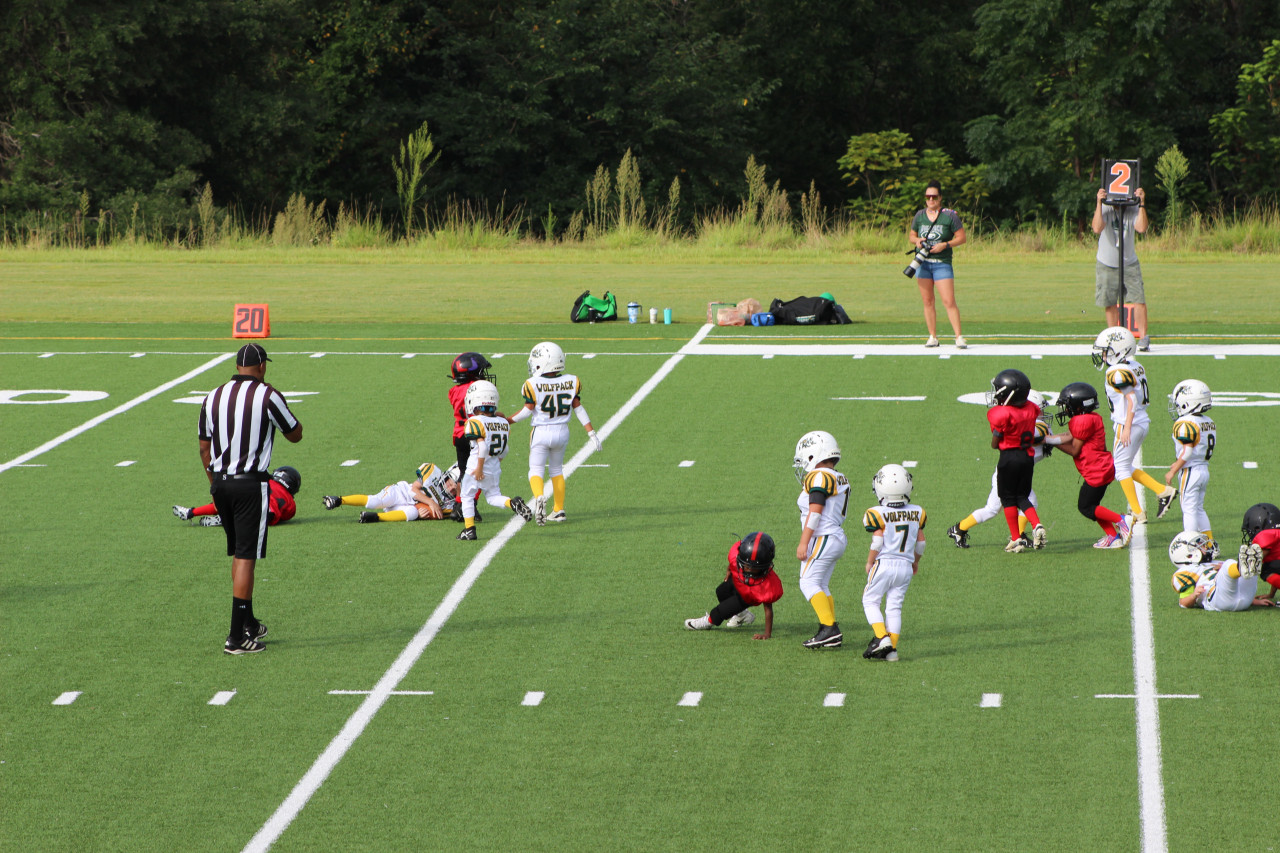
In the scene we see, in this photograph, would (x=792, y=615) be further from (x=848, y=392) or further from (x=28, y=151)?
(x=28, y=151)

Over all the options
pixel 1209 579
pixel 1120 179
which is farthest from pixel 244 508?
pixel 1120 179

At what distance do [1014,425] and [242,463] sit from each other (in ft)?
17.3

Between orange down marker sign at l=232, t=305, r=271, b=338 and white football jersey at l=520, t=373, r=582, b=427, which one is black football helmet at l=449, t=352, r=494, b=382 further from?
orange down marker sign at l=232, t=305, r=271, b=338

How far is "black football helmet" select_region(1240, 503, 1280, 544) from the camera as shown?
9.91 metres

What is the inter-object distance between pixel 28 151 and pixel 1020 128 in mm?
28026

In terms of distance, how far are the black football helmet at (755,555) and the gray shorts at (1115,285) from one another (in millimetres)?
11705

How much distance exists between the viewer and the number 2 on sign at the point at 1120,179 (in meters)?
19.2

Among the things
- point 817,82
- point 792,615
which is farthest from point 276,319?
point 817,82

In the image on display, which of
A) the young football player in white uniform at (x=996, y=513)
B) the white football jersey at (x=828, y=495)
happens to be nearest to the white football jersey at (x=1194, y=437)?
the young football player in white uniform at (x=996, y=513)

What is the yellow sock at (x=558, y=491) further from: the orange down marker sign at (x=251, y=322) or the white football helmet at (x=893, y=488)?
the orange down marker sign at (x=251, y=322)

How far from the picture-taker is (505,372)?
2016 centimetres

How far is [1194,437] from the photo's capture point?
1086 cm

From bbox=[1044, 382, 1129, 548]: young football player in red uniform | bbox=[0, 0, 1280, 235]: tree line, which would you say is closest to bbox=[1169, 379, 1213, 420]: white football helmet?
bbox=[1044, 382, 1129, 548]: young football player in red uniform

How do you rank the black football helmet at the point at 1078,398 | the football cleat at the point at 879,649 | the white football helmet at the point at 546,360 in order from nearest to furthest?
the football cleat at the point at 879,649
the black football helmet at the point at 1078,398
the white football helmet at the point at 546,360
